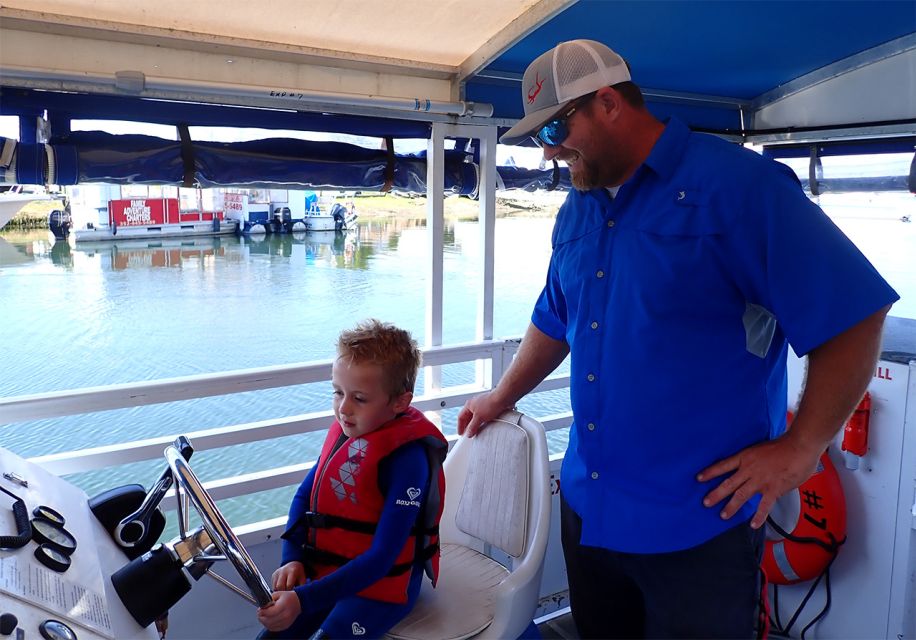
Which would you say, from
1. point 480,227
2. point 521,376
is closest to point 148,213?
point 480,227

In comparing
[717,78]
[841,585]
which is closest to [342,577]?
[841,585]

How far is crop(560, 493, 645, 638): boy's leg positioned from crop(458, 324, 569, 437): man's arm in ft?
1.18

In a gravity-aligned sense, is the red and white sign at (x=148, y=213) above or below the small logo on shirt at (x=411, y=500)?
above

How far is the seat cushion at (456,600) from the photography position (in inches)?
67.4

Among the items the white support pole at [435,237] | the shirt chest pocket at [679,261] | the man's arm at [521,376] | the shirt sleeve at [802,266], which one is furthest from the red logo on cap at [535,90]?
the white support pole at [435,237]

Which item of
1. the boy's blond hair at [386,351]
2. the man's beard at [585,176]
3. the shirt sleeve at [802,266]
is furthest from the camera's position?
the boy's blond hair at [386,351]

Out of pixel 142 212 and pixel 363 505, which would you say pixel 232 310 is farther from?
pixel 363 505

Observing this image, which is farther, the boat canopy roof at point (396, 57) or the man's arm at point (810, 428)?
the boat canopy roof at point (396, 57)

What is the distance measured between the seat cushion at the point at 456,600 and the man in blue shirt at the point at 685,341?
1.48ft

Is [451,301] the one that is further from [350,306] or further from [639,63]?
[639,63]

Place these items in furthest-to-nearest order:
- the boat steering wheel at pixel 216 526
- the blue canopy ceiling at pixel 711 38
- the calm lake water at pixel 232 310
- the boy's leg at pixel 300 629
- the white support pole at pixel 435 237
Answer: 1. the calm lake water at pixel 232 310
2. the white support pole at pixel 435 237
3. the blue canopy ceiling at pixel 711 38
4. the boy's leg at pixel 300 629
5. the boat steering wheel at pixel 216 526

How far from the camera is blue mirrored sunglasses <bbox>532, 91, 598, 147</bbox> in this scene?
135 centimetres

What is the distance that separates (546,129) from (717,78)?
94.4 inches

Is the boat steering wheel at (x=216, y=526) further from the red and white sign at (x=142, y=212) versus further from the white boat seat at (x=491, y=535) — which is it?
the red and white sign at (x=142, y=212)
